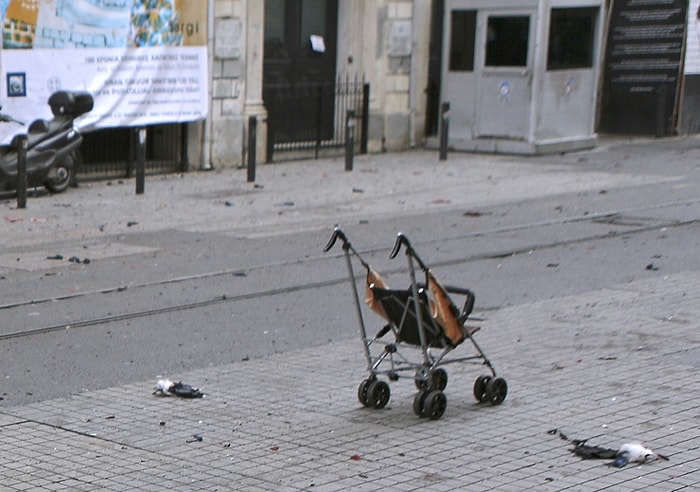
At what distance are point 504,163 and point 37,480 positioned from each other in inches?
664

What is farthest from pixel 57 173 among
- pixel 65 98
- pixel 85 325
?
pixel 85 325

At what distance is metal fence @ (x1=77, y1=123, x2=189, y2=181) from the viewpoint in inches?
773

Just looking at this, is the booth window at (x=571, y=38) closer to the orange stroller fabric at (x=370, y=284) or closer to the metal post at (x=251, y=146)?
the metal post at (x=251, y=146)

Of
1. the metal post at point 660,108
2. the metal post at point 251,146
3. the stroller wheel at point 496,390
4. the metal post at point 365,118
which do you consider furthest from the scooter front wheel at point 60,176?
the metal post at point 660,108

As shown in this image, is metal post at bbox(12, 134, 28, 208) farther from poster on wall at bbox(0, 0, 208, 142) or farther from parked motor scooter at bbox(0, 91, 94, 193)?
poster on wall at bbox(0, 0, 208, 142)

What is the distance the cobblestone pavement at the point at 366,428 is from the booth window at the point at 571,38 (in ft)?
48.4

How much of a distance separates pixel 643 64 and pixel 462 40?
199 inches

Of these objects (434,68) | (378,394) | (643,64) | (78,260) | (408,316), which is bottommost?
(78,260)

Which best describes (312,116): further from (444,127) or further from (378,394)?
(378,394)

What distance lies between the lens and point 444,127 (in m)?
22.4

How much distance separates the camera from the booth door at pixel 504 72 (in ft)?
76.5

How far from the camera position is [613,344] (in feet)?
30.8

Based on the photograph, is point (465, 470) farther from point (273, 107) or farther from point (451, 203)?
point (273, 107)

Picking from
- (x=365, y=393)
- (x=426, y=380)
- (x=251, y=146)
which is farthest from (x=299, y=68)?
(x=426, y=380)
